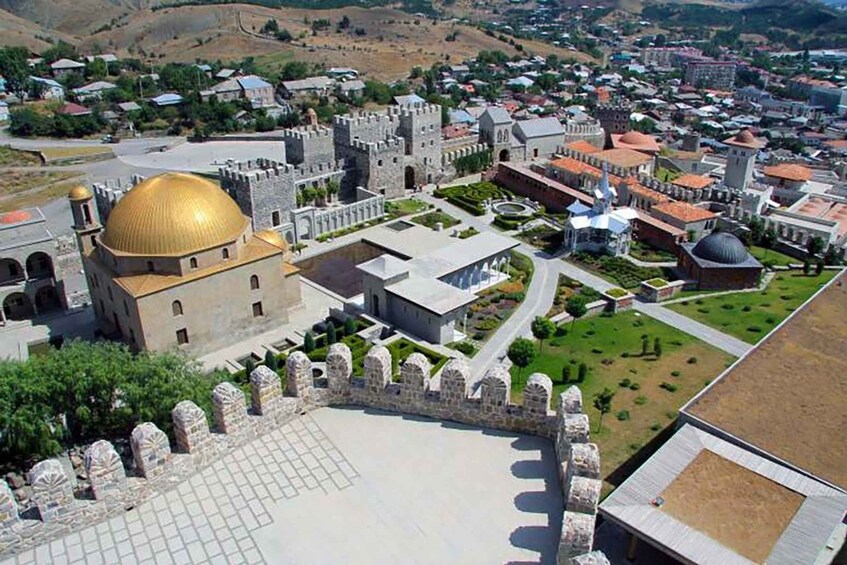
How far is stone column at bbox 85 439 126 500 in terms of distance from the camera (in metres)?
14.3

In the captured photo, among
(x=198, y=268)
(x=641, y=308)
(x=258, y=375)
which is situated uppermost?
(x=258, y=375)

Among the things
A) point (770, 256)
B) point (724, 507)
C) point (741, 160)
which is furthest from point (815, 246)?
point (724, 507)

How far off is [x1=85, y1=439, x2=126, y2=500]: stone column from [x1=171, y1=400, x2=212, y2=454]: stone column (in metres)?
1.52

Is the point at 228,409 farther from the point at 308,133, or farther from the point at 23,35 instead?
the point at 23,35

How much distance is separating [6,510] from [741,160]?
2506 inches

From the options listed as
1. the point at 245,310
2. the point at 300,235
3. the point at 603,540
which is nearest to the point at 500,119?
the point at 300,235

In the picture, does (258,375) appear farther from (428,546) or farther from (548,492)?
(548,492)

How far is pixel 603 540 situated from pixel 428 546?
10590mm

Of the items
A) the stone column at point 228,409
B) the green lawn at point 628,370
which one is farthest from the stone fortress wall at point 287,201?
the stone column at point 228,409

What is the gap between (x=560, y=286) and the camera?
149 feet

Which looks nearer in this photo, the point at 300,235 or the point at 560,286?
the point at 560,286

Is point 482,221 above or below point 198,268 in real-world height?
below

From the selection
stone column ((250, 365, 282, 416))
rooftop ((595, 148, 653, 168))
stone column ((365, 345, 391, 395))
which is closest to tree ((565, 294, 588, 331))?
stone column ((365, 345, 391, 395))

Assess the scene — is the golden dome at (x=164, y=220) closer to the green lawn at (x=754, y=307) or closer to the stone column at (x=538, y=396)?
the stone column at (x=538, y=396)
